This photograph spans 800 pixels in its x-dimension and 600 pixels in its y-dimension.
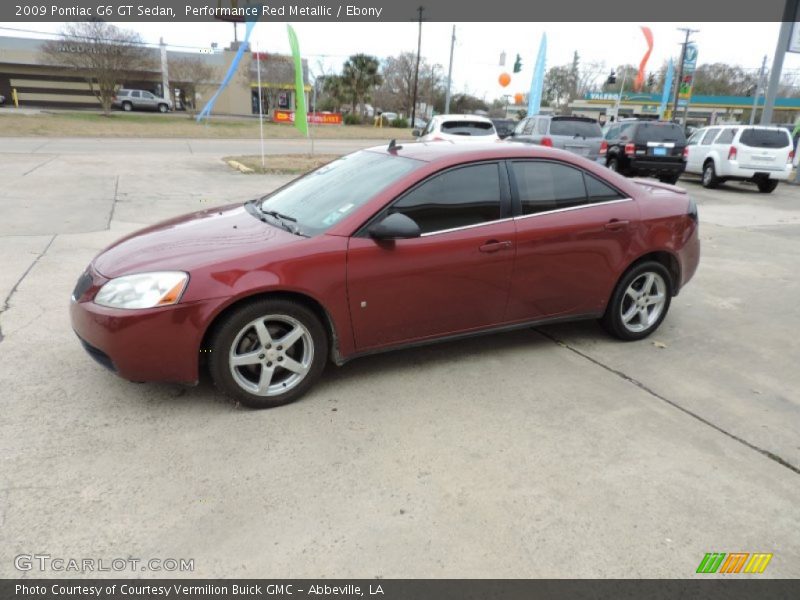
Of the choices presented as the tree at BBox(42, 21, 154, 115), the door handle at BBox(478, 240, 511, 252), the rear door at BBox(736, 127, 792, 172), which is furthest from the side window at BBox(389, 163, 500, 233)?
the tree at BBox(42, 21, 154, 115)

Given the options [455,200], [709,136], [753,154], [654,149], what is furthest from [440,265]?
[709,136]

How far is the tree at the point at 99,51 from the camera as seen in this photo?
35.3 metres

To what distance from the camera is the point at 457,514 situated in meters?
2.62

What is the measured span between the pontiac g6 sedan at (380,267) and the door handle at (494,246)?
0.01m

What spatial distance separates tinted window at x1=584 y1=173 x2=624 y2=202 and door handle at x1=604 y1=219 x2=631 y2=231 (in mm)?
186

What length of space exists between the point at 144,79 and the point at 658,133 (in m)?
48.0

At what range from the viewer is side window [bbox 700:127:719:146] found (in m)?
16.0

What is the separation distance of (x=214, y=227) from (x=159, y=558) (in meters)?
2.13

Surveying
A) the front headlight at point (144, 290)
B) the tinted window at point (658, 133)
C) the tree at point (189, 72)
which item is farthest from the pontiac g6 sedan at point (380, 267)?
the tree at point (189, 72)

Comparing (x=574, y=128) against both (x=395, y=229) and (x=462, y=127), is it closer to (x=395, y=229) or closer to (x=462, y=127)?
(x=462, y=127)

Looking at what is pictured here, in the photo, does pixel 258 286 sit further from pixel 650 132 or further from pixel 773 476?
pixel 650 132

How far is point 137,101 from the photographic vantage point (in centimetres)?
4534
